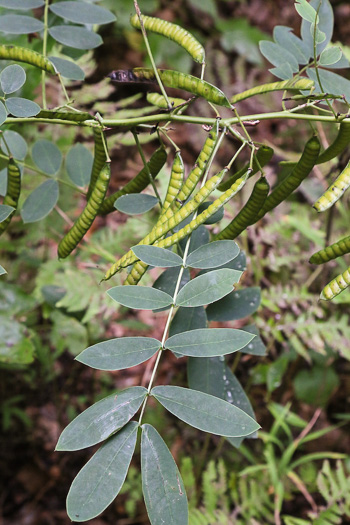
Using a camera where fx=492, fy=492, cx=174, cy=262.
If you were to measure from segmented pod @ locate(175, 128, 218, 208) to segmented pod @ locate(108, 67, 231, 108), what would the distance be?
0.19 ft

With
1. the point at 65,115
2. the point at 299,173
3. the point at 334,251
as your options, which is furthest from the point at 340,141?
the point at 65,115

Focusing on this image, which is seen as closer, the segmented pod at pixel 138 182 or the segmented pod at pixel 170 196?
the segmented pod at pixel 170 196

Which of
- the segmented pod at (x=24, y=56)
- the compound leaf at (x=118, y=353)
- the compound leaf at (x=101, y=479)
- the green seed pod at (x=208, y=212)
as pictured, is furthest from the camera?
the segmented pod at (x=24, y=56)

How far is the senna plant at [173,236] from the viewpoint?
76cm

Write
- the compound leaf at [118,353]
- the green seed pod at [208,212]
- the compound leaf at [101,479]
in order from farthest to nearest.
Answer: the green seed pod at [208,212] < the compound leaf at [118,353] < the compound leaf at [101,479]

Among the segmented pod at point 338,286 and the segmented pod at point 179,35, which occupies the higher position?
the segmented pod at point 179,35

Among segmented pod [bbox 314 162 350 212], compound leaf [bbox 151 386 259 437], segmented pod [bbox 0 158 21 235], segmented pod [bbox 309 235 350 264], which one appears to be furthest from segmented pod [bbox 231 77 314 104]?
compound leaf [bbox 151 386 259 437]

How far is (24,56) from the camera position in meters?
1.01

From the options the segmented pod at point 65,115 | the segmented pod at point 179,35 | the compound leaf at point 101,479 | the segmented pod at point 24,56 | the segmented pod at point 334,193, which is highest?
the segmented pod at point 179,35

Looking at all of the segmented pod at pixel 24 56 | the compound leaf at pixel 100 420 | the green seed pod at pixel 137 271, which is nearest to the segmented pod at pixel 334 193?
the green seed pod at pixel 137 271

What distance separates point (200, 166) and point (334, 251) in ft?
1.02

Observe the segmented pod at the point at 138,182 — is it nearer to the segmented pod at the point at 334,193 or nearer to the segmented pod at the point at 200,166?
the segmented pod at the point at 200,166

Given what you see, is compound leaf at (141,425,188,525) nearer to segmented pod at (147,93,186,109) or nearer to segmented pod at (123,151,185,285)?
segmented pod at (123,151,185,285)

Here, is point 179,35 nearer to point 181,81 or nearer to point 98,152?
point 181,81
